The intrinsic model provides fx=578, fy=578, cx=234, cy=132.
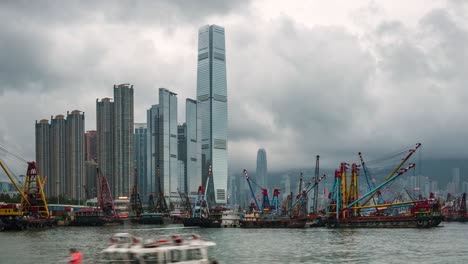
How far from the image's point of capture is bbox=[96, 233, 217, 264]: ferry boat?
133 feet

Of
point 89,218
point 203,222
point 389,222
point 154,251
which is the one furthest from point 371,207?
point 154,251

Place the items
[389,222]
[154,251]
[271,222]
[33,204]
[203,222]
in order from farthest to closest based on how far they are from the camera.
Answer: [33,204], [203,222], [271,222], [389,222], [154,251]

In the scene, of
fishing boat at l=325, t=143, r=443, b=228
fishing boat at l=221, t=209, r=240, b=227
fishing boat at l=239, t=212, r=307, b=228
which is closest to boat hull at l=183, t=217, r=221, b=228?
fishing boat at l=239, t=212, r=307, b=228

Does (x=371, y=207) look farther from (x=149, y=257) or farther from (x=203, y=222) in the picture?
(x=149, y=257)

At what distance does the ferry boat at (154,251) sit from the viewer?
133 ft

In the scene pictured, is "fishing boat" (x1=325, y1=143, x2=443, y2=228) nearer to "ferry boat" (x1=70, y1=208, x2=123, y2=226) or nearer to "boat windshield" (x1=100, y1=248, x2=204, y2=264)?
"ferry boat" (x1=70, y1=208, x2=123, y2=226)

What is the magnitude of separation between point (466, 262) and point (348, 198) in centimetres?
9497

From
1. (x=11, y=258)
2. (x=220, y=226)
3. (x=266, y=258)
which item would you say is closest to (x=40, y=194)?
(x=220, y=226)

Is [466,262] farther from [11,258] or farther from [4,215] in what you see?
[4,215]

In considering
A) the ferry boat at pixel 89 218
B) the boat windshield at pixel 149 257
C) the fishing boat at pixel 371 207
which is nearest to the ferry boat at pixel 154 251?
the boat windshield at pixel 149 257

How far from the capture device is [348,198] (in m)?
161

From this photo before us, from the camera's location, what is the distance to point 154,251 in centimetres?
4081

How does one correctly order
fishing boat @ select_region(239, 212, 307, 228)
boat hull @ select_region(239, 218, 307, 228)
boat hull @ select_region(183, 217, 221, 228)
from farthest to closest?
boat hull @ select_region(183, 217, 221, 228)
fishing boat @ select_region(239, 212, 307, 228)
boat hull @ select_region(239, 218, 307, 228)

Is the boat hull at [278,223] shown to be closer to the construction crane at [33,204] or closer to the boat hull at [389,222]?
the boat hull at [389,222]
